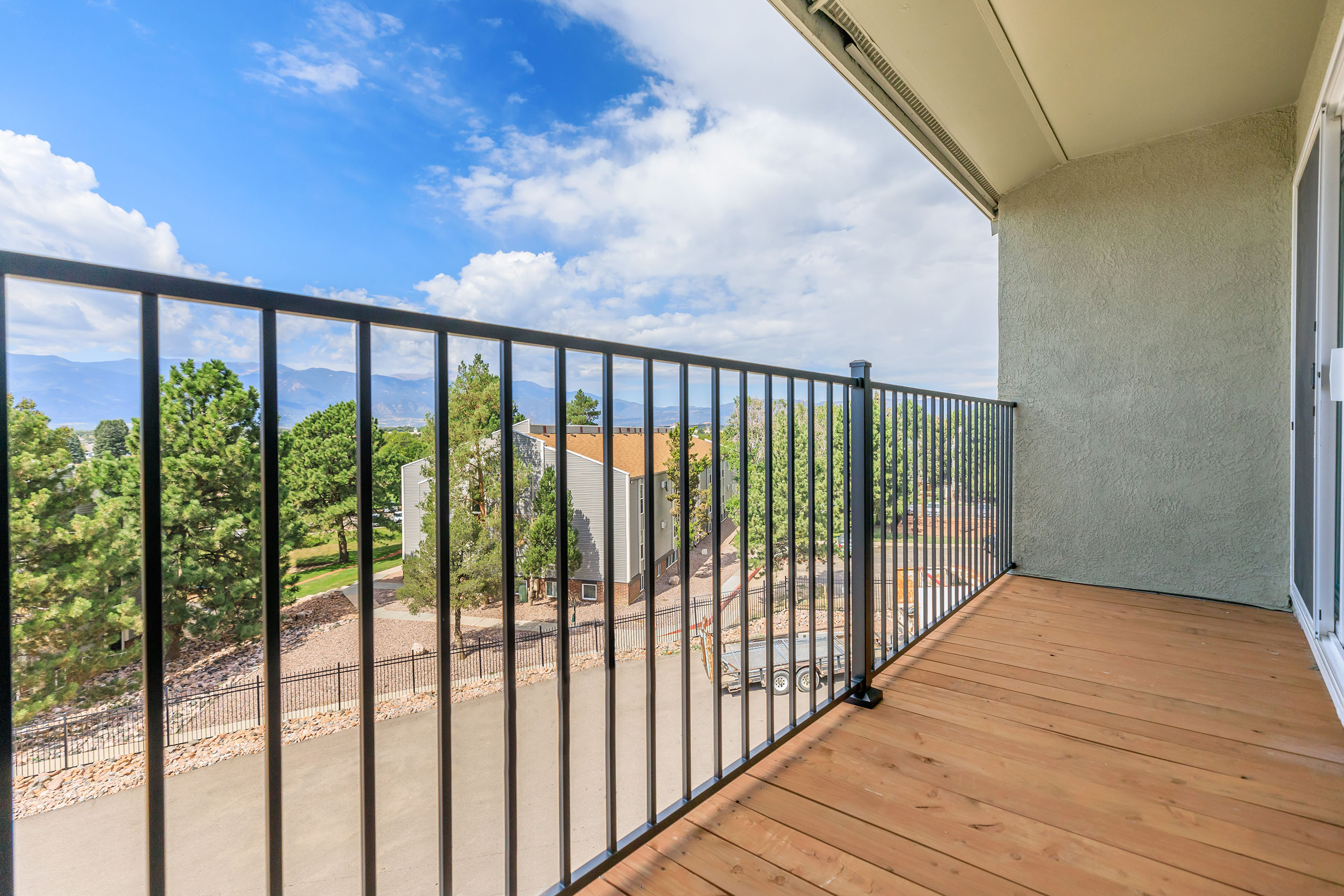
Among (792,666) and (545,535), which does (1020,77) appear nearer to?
(792,666)

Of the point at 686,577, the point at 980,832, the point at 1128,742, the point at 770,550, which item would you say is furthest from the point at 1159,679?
the point at 686,577

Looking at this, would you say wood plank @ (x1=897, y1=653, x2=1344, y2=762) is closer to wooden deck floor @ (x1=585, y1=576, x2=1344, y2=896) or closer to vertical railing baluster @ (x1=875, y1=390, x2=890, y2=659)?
wooden deck floor @ (x1=585, y1=576, x2=1344, y2=896)

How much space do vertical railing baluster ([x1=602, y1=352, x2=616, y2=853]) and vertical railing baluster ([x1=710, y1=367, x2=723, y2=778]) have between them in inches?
9.9

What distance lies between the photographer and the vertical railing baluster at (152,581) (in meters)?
0.61

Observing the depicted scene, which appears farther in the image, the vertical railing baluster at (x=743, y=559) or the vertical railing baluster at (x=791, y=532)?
the vertical railing baluster at (x=791, y=532)

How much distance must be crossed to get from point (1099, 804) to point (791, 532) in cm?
90

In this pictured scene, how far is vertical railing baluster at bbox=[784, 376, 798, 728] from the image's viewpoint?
150cm

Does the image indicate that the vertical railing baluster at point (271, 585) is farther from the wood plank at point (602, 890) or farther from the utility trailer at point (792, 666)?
the utility trailer at point (792, 666)

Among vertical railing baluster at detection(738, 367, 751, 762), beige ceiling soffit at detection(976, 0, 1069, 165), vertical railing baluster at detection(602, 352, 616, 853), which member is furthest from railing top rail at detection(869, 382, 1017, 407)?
beige ceiling soffit at detection(976, 0, 1069, 165)

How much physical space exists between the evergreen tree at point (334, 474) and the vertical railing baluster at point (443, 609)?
70 mm

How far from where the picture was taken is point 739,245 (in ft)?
80.9

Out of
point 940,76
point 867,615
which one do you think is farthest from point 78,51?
point 867,615

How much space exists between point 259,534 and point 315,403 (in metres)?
0.18

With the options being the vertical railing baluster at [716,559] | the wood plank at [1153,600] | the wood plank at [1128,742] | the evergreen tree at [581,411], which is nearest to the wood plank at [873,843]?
the vertical railing baluster at [716,559]
